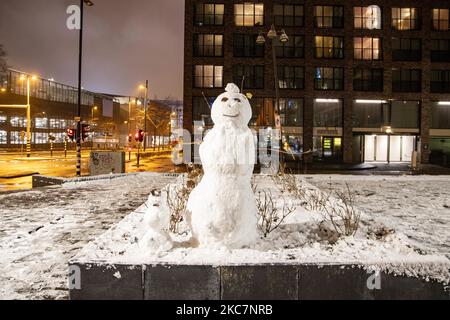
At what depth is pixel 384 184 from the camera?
13.9 metres

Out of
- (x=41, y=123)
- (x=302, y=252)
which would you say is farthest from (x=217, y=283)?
(x=41, y=123)

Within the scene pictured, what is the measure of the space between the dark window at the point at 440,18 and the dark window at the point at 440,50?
4.48 ft

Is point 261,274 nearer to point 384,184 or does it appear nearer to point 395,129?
point 384,184

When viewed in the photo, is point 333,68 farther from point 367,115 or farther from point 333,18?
point 367,115

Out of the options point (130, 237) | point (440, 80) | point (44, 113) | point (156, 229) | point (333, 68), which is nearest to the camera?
point (156, 229)

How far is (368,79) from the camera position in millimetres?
34906

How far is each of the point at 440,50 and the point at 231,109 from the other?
130ft

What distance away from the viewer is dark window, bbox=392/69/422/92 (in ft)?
115

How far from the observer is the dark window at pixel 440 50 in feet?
116

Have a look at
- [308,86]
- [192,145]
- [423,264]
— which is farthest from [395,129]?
[423,264]

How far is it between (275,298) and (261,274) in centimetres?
28

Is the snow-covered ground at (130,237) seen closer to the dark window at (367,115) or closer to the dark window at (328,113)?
the dark window at (328,113)

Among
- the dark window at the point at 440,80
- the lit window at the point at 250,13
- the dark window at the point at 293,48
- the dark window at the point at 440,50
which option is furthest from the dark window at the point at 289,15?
the dark window at the point at 440,80

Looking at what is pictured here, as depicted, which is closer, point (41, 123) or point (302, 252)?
point (302, 252)
